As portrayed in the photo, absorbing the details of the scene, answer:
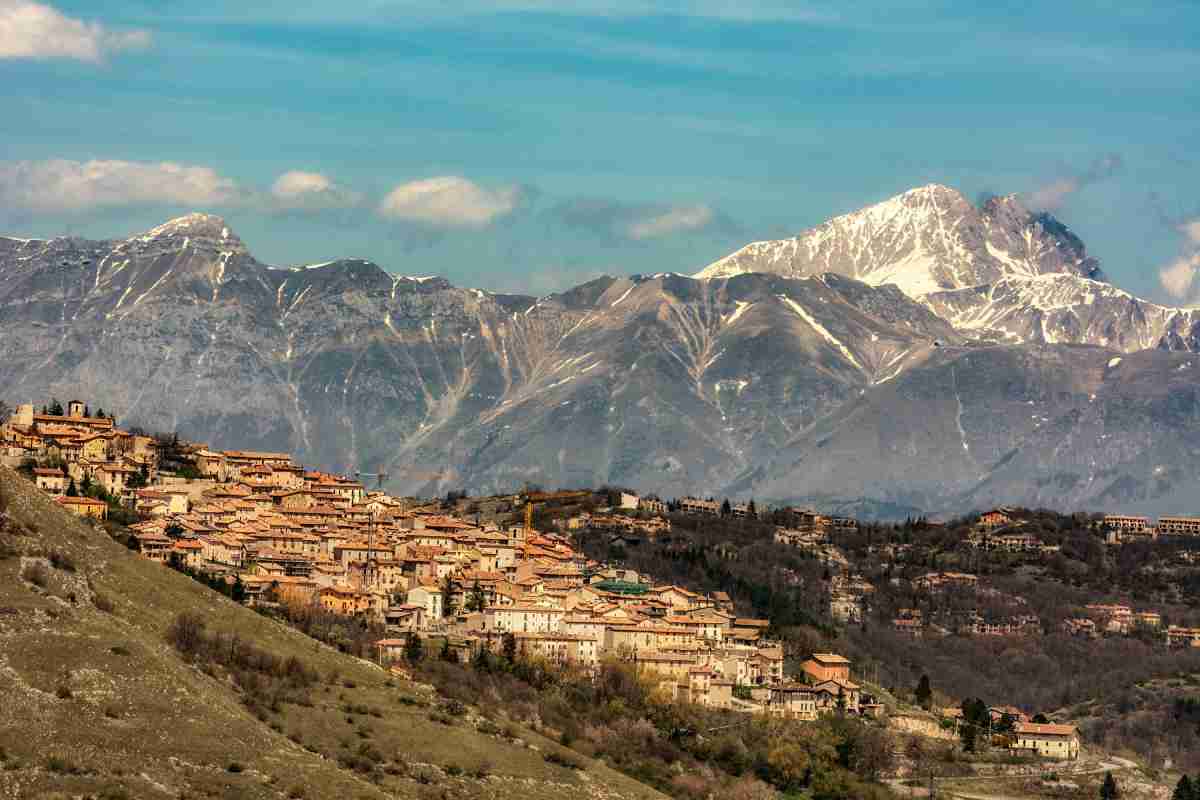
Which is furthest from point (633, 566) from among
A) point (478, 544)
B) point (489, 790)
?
point (489, 790)

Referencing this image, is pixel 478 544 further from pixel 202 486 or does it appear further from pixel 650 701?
pixel 650 701

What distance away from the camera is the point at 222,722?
81.3 m

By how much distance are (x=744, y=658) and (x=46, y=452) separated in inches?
1642

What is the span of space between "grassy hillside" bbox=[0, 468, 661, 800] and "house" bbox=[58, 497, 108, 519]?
21.8 m

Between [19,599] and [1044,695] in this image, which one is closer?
[19,599]

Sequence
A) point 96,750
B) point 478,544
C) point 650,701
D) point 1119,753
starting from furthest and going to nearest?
point 478,544, point 1119,753, point 650,701, point 96,750

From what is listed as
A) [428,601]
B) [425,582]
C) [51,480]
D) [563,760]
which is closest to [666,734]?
[563,760]

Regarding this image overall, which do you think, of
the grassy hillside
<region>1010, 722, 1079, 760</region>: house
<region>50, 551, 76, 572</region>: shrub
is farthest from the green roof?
<region>50, 551, 76, 572</region>: shrub

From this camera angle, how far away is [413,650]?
123938 millimetres

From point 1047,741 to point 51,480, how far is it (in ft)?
190

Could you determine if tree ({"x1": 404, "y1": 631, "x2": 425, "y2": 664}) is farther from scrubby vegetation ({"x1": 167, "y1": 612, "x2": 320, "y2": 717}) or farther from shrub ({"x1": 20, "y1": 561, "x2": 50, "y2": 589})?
shrub ({"x1": 20, "y1": 561, "x2": 50, "y2": 589})

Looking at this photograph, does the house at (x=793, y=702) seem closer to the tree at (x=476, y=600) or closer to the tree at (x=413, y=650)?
the tree at (x=476, y=600)

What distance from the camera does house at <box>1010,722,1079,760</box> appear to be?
149250 millimetres

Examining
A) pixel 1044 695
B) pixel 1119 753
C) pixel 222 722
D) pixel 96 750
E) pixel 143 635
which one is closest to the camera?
pixel 96 750
